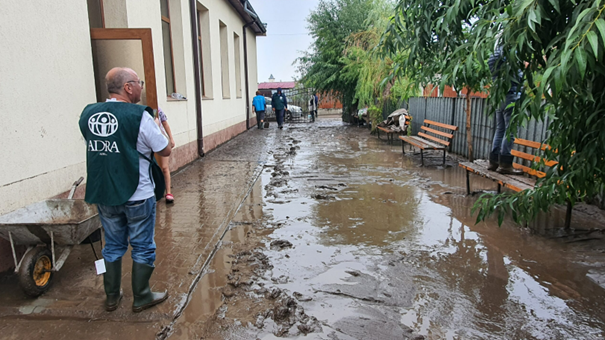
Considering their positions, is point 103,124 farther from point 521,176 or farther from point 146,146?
point 521,176

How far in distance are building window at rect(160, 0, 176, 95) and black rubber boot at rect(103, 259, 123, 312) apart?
6.65m

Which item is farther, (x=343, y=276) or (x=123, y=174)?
(x=343, y=276)

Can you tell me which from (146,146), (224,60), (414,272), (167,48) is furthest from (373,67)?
(146,146)

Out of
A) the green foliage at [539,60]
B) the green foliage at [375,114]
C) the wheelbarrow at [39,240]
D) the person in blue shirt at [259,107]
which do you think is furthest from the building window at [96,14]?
the person in blue shirt at [259,107]

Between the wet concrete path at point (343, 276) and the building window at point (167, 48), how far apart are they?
3.65m

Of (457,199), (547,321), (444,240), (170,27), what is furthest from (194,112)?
(547,321)

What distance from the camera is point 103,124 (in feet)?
9.76

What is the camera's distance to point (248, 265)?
4074mm

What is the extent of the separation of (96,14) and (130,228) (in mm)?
4596

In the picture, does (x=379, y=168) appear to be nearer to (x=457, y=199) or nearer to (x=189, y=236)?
(x=457, y=199)

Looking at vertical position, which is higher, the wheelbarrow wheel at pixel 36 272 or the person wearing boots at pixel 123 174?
the person wearing boots at pixel 123 174

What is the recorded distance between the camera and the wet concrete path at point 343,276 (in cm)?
303

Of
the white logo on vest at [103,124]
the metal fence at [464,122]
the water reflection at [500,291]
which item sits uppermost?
the white logo on vest at [103,124]

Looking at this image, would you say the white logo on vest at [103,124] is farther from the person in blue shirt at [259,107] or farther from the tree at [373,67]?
the person in blue shirt at [259,107]
